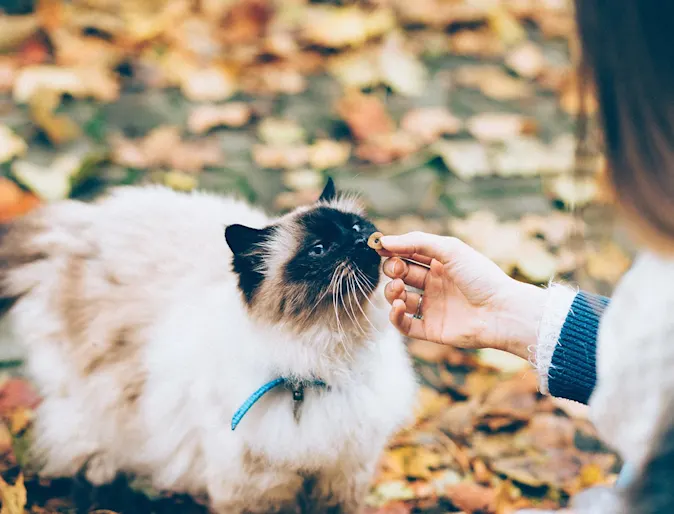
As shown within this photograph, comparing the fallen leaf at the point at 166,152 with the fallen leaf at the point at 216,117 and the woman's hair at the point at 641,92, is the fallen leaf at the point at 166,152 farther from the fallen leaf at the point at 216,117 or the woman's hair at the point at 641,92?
the woman's hair at the point at 641,92

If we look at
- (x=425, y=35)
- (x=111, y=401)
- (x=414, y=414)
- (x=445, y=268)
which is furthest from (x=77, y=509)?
(x=425, y=35)

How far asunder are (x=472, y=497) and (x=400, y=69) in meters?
2.58

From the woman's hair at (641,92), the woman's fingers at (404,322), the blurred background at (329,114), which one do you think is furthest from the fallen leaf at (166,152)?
the woman's hair at (641,92)

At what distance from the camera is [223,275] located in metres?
2.04

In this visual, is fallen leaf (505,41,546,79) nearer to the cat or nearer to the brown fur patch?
the cat

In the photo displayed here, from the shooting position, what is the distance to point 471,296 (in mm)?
1791

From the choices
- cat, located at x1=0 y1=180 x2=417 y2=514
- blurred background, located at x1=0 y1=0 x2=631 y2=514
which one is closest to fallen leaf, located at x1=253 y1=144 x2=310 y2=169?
blurred background, located at x1=0 y1=0 x2=631 y2=514

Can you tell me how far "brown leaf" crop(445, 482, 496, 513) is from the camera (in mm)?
2094

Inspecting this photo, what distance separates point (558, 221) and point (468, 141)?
697mm

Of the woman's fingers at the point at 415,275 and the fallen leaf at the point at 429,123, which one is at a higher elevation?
the fallen leaf at the point at 429,123

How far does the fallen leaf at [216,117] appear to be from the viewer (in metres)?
3.49

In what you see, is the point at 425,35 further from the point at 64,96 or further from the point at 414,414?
the point at 414,414

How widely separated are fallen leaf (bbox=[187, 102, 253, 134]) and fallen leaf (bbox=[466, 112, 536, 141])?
122 centimetres

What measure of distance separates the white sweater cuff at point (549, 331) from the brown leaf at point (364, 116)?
6.46 ft
